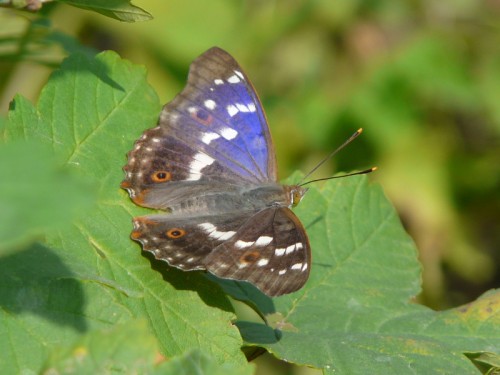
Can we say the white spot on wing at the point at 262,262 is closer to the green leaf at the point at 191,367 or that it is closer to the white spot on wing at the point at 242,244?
the white spot on wing at the point at 242,244

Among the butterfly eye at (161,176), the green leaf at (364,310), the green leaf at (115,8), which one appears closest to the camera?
the green leaf at (115,8)

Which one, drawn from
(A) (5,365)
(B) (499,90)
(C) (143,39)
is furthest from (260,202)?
(B) (499,90)

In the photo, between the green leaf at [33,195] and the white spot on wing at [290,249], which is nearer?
the green leaf at [33,195]

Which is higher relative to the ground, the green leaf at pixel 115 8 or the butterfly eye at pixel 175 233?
the green leaf at pixel 115 8

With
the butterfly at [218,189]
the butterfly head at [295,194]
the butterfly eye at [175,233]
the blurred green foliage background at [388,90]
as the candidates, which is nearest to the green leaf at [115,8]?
the butterfly at [218,189]

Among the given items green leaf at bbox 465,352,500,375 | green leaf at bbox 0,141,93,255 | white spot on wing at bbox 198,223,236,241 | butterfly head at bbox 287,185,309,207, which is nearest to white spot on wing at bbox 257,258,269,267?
white spot on wing at bbox 198,223,236,241

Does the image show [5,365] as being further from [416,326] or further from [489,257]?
[489,257]

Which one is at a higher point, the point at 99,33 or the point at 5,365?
the point at 5,365
